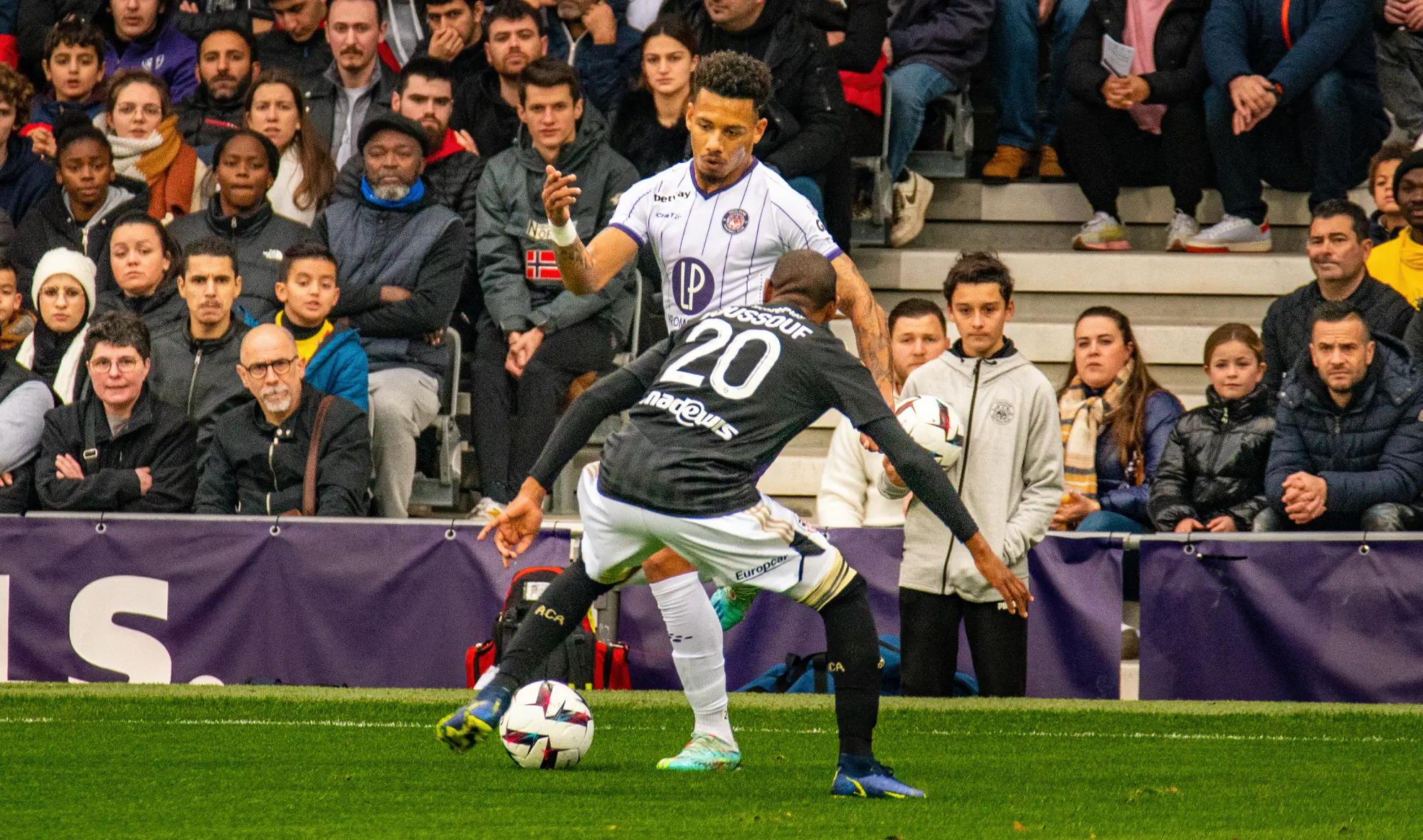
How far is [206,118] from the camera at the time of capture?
13195 millimetres

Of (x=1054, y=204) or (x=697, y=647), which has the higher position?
(x=1054, y=204)

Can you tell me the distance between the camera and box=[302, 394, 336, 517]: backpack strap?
10.4 m

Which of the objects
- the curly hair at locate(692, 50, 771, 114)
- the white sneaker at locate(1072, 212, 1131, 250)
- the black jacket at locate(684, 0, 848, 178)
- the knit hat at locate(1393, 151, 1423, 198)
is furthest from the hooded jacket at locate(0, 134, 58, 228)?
the knit hat at locate(1393, 151, 1423, 198)

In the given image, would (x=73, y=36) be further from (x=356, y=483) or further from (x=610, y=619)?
(x=610, y=619)

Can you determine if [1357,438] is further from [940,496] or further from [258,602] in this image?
[258,602]

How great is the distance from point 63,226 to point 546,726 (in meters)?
6.98

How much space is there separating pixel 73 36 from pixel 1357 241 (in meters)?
8.21

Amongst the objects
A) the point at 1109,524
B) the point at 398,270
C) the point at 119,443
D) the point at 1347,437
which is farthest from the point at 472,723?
the point at 398,270

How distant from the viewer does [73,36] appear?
43.9ft

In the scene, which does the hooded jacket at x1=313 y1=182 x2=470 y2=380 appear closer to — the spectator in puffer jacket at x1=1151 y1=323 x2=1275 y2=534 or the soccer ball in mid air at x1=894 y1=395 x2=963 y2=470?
the spectator in puffer jacket at x1=1151 y1=323 x2=1275 y2=534

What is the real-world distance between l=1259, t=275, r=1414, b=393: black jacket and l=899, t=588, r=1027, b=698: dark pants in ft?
8.52

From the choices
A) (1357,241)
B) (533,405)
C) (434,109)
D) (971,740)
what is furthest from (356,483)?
(1357,241)

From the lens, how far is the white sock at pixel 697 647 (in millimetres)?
6730

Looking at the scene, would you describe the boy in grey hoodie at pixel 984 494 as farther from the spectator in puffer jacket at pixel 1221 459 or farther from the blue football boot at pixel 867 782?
the blue football boot at pixel 867 782
